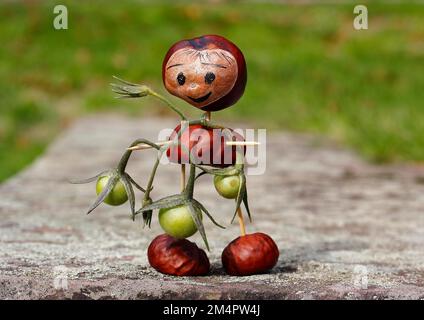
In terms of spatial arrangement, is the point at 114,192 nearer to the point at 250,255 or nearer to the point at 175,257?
the point at 175,257

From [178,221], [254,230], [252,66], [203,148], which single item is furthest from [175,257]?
[252,66]

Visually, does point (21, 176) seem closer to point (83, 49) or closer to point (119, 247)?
point (119, 247)

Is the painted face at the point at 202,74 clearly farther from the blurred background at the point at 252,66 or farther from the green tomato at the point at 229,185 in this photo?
the blurred background at the point at 252,66

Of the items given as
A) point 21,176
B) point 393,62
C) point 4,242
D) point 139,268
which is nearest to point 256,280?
point 139,268

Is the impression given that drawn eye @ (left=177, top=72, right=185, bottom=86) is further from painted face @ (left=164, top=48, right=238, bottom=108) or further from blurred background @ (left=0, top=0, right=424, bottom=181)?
blurred background @ (left=0, top=0, right=424, bottom=181)

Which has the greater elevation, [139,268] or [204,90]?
[204,90]

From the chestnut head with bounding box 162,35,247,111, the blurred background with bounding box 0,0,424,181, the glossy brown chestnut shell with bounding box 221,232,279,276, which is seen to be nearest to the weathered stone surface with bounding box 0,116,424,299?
the glossy brown chestnut shell with bounding box 221,232,279,276
